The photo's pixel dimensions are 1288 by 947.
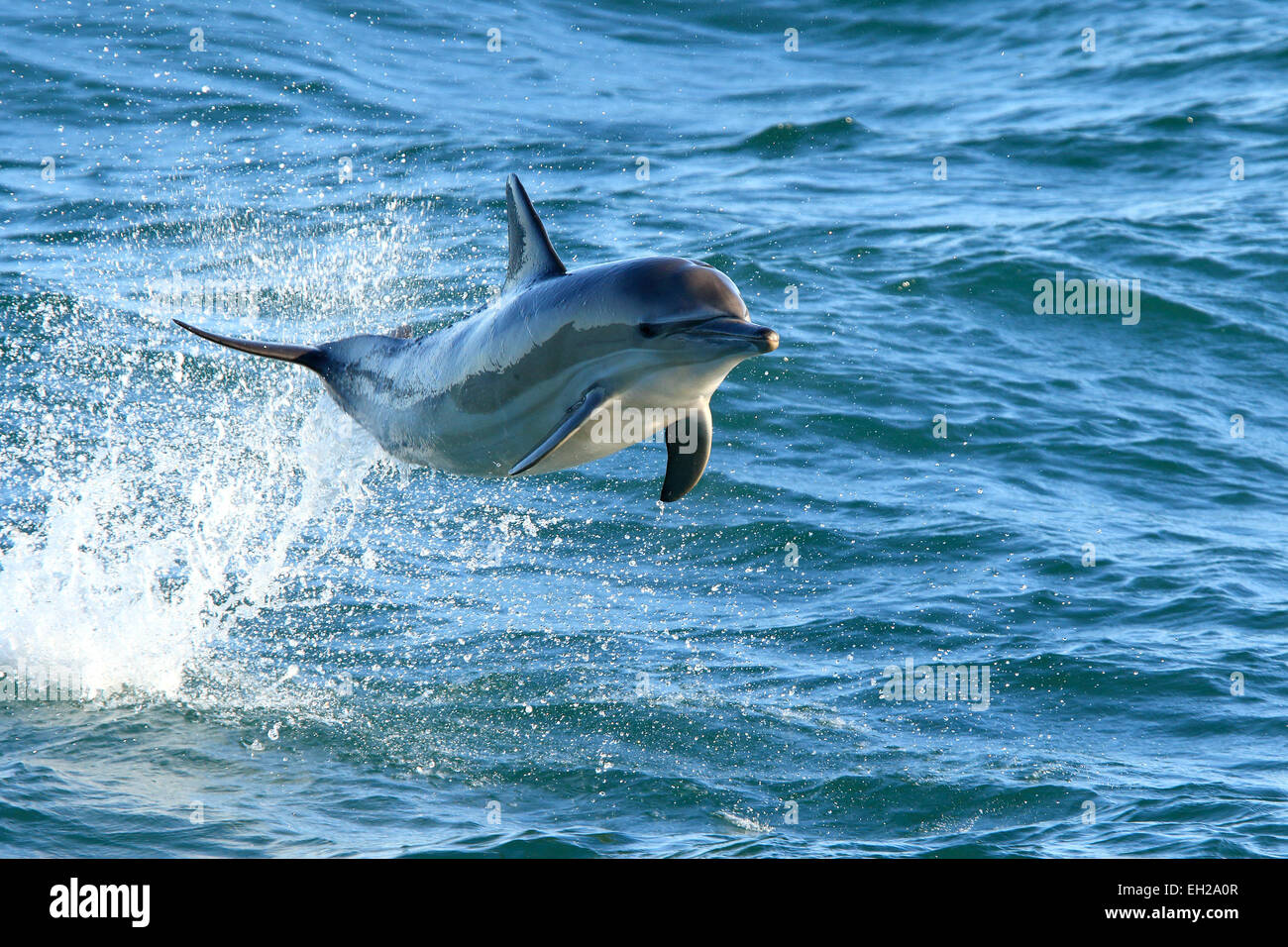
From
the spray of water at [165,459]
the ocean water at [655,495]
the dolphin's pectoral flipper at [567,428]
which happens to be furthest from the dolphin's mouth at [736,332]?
the spray of water at [165,459]

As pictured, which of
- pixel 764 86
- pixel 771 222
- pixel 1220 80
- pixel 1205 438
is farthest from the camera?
pixel 764 86

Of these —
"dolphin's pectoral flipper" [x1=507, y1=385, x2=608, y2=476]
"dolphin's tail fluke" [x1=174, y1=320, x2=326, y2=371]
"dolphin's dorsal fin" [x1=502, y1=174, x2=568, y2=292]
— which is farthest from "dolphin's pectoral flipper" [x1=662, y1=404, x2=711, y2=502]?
"dolphin's tail fluke" [x1=174, y1=320, x2=326, y2=371]

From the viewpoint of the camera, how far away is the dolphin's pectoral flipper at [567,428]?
18.2 feet

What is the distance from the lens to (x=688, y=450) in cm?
615

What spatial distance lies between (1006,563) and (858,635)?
154 centimetres

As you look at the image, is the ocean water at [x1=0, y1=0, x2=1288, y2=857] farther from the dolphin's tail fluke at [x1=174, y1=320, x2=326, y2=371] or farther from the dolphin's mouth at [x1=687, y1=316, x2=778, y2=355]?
the dolphin's mouth at [x1=687, y1=316, x2=778, y2=355]

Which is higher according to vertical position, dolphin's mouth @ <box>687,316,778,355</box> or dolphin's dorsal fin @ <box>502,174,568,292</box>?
dolphin's dorsal fin @ <box>502,174,568,292</box>

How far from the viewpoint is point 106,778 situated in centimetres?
698

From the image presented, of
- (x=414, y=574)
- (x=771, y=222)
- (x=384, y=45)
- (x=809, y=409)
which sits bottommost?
(x=414, y=574)

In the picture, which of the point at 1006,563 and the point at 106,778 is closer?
the point at 106,778

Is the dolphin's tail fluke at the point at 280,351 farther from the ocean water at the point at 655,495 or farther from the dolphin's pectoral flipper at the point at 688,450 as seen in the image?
→ the dolphin's pectoral flipper at the point at 688,450

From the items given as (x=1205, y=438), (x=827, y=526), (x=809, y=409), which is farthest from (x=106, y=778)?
(x=1205, y=438)

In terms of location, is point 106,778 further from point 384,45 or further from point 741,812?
point 384,45

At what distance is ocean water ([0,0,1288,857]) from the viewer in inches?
284
